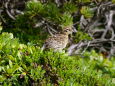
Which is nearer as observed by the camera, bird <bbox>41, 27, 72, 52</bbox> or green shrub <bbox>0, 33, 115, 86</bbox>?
green shrub <bbox>0, 33, 115, 86</bbox>

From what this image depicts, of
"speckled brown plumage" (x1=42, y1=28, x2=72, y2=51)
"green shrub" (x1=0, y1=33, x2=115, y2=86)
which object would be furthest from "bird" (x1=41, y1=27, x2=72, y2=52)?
"green shrub" (x1=0, y1=33, x2=115, y2=86)

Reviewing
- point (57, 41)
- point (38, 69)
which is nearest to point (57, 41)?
point (57, 41)

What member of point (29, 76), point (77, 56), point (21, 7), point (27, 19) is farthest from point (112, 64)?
point (29, 76)

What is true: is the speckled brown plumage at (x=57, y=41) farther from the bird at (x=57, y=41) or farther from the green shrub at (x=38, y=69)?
the green shrub at (x=38, y=69)

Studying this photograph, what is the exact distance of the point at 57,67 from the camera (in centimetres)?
250

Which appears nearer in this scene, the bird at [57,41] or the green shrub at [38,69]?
the green shrub at [38,69]

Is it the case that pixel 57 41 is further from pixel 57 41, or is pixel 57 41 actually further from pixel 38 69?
pixel 38 69

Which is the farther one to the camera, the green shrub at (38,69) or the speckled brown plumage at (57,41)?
the speckled brown plumage at (57,41)

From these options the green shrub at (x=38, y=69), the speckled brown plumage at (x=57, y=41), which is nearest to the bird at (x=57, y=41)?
the speckled brown plumage at (x=57, y=41)

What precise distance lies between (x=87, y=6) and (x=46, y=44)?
884mm

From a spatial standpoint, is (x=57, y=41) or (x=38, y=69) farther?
(x=57, y=41)

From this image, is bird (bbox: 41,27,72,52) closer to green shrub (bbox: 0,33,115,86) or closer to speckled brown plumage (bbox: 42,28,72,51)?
speckled brown plumage (bbox: 42,28,72,51)

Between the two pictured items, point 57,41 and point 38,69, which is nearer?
point 38,69

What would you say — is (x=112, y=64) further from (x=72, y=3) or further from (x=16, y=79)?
(x=16, y=79)
